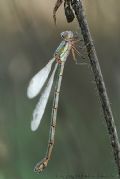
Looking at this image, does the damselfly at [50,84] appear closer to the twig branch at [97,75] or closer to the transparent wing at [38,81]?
the transparent wing at [38,81]

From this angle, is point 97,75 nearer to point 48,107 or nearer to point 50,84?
point 50,84

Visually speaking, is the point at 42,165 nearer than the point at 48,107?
Yes

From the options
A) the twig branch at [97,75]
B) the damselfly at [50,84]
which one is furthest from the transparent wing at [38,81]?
the twig branch at [97,75]

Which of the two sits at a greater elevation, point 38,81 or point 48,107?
point 38,81

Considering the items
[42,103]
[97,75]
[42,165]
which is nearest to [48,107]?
[42,103]

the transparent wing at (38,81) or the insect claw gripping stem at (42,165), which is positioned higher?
the transparent wing at (38,81)

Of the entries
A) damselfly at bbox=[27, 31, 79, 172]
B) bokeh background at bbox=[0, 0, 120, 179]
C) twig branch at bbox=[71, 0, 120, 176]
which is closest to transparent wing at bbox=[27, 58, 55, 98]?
damselfly at bbox=[27, 31, 79, 172]

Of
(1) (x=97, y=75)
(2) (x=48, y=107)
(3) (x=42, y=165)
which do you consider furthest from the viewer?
(2) (x=48, y=107)

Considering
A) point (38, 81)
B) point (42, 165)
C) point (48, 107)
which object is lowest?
point (42, 165)

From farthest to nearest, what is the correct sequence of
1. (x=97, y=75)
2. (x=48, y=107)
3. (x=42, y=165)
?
1. (x=48, y=107)
2. (x=42, y=165)
3. (x=97, y=75)
